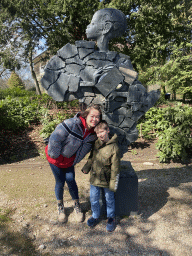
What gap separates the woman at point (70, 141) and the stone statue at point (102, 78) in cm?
36

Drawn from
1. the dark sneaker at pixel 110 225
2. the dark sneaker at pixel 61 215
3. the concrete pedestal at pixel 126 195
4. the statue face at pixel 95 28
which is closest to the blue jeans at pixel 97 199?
the dark sneaker at pixel 110 225

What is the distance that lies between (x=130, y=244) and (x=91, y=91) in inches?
76.1

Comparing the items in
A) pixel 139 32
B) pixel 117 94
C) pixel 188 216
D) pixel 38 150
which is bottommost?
pixel 188 216

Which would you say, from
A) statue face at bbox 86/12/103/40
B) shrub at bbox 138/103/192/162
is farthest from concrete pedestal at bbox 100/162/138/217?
shrub at bbox 138/103/192/162

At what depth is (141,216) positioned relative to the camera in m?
2.79

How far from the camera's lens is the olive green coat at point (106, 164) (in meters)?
2.21

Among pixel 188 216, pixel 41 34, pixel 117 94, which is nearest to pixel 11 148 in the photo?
pixel 117 94

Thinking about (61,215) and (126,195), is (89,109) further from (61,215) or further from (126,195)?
(61,215)

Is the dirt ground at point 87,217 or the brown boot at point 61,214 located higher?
the brown boot at point 61,214

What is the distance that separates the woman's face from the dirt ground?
1123 millimetres

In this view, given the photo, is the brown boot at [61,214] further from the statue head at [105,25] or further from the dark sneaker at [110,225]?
the statue head at [105,25]

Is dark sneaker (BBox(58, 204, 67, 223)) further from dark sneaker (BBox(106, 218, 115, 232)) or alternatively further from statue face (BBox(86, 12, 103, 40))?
statue face (BBox(86, 12, 103, 40))

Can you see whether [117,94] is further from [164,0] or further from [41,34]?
[41,34]

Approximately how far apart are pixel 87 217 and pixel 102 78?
6.44 feet
